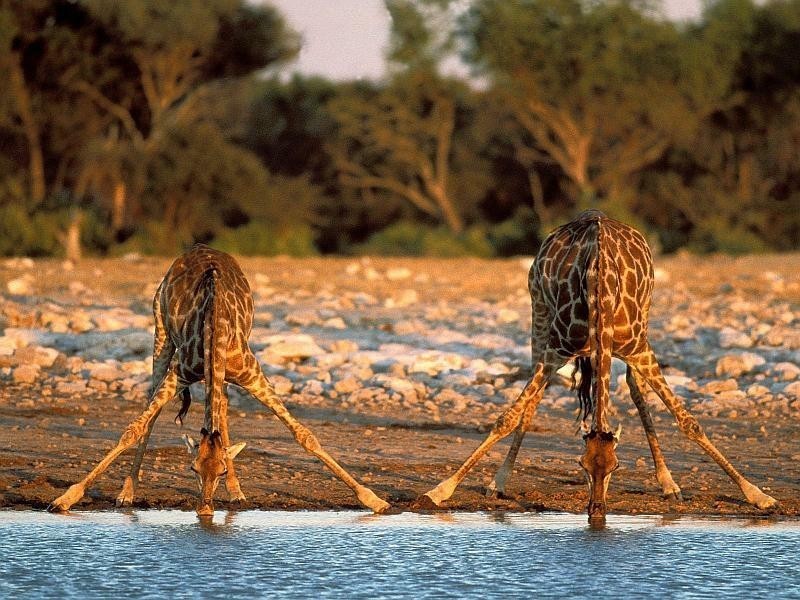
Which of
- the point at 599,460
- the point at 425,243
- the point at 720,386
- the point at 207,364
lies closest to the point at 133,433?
the point at 207,364

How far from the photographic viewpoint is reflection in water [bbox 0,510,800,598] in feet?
19.2

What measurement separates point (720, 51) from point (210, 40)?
14.4 meters

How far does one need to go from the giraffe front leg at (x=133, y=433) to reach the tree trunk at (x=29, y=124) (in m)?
24.1

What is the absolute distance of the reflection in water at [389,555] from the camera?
585 centimetres

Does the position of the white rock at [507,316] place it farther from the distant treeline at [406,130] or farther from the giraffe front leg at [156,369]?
the distant treeline at [406,130]

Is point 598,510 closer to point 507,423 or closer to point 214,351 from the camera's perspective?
point 507,423

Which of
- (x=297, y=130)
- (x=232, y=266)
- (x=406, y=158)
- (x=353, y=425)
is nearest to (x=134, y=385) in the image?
(x=353, y=425)

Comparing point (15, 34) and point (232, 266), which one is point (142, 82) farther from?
point (232, 266)

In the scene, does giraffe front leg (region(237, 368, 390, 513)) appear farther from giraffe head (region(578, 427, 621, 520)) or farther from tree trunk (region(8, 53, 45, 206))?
tree trunk (region(8, 53, 45, 206))

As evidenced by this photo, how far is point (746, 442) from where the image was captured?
9.85m

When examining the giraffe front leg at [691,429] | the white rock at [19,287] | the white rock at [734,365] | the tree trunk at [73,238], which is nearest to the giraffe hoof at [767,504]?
the giraffe front leg at [691,429]

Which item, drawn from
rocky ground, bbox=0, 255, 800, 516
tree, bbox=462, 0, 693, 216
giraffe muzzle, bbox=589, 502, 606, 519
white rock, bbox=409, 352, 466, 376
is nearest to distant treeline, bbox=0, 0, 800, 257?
tree, bbox=462, 0, 693, 216

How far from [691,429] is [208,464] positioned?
2.75 m

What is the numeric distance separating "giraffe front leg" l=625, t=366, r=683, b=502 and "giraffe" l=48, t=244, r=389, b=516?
164 centimetres
